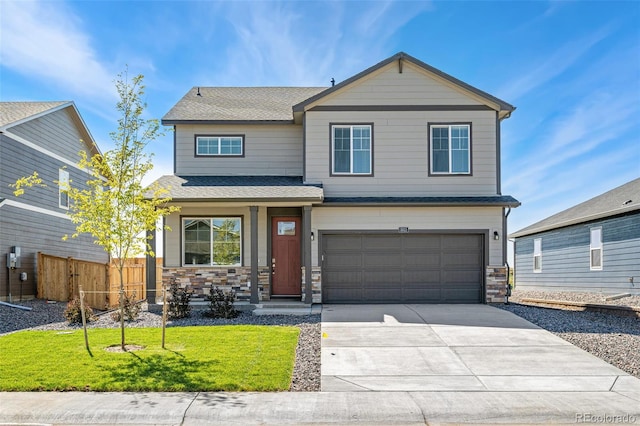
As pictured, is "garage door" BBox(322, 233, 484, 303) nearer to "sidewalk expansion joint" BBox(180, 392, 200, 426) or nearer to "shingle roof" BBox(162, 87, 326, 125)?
"shingle roof" BBox(162, 87, 326, 125)

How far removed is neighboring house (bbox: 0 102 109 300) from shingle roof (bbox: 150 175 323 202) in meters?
2.84

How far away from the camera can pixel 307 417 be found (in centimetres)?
577

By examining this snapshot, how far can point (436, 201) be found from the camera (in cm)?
1408

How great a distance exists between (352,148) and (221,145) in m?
4.00

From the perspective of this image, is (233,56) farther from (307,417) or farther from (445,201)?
(307,417)

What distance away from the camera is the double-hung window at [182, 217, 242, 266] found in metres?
14.5

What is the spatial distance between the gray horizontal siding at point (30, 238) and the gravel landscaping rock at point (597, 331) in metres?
14.7

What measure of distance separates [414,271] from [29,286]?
1254 centimetres

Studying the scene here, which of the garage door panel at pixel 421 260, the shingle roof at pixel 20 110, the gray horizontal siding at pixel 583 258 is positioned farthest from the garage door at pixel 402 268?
the shingle roof at pixel 20 110

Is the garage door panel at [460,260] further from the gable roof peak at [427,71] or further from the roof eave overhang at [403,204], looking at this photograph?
the gable roof peak at [427,71]

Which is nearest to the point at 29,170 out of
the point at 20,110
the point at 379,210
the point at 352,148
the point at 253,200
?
the point at 20,110

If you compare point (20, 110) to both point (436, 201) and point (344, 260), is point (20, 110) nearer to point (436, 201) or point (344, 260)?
point (344, 260)

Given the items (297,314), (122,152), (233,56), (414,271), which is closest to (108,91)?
(122,152)

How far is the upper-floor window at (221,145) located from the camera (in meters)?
15.6
